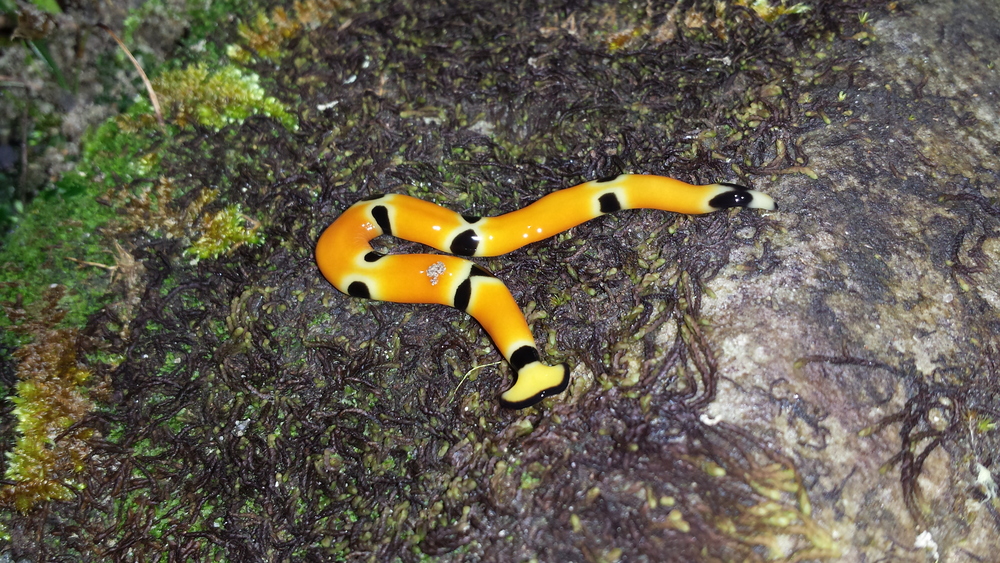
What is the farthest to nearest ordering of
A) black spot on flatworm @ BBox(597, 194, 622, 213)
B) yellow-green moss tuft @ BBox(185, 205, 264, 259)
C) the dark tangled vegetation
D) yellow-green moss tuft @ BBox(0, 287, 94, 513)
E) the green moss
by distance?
the green moss
yellow-green moss tuft @ BBox(185, 205, 264, 259)
black spot on flatworm @ BBox(597, 194, 622, 213)
yellow-green moss tuft @ BBox(0, 287, 94, 513)
the dark tangled vegetation

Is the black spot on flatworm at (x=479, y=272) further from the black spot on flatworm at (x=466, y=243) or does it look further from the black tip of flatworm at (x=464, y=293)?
the black spot on flatworm at (x=466, y=243)

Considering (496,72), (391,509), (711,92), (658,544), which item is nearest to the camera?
(658,544)

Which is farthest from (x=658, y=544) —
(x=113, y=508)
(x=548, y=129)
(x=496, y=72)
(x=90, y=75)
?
(x=90, y=75)

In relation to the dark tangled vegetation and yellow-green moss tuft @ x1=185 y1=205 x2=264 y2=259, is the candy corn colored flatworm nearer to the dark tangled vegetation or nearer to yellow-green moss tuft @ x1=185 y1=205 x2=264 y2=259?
the dark tangled vegetation

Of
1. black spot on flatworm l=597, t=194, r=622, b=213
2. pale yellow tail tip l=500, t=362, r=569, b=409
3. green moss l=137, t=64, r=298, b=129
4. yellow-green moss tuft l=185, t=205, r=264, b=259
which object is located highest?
green moss l=137, t=64, r=298, b=129

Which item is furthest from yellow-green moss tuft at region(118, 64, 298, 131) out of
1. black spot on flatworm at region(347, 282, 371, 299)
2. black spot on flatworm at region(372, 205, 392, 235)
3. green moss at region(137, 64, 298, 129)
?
black spot on flatworm at region(347, 282, 371, 299)

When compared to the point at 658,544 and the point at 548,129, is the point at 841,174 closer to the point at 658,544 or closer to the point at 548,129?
the point at 548,129

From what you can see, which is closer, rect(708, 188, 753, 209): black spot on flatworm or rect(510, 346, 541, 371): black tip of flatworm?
rect(510, 346, 541, 371): black tip of flatworm

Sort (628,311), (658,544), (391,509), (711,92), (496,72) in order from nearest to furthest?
(658,544) < (391,509) < (628,311) < (711,92) < (496,72)
